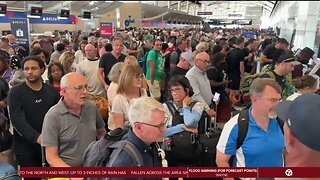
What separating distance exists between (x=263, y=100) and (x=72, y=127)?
1.48m

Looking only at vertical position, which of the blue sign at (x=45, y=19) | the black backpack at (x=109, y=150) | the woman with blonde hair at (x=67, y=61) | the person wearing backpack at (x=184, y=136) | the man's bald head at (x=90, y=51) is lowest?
the person wearing backpack at (x=184, y=136)

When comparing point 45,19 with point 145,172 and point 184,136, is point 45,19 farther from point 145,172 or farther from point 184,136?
point 145,172

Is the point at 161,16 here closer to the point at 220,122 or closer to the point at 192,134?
the point at 220,122

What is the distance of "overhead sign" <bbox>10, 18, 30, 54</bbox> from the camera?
9289mm

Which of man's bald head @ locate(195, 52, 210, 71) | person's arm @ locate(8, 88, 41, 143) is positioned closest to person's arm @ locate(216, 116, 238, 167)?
person's arm @ locate(8, 88, 41, 143)

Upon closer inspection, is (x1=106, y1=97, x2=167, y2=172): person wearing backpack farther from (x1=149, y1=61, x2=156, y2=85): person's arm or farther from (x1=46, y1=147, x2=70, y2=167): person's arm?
(x1=149, y1=61, x2=156, y2=85): person's arm

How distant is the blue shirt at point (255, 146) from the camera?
249 centimetres

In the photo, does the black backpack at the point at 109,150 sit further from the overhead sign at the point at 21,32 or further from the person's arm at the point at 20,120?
the overhead sign at the point at 21,32

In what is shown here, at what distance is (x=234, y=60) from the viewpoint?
766cm

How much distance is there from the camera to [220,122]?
612 cm

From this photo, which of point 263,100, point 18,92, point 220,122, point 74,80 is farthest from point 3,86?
point 220,122

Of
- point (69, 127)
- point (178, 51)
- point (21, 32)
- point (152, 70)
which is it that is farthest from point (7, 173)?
point (21, 32)

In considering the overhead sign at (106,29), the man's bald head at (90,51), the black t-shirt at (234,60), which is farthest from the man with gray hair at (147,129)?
the overhead sign at (106,29)

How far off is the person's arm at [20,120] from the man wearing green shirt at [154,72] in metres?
3.28
